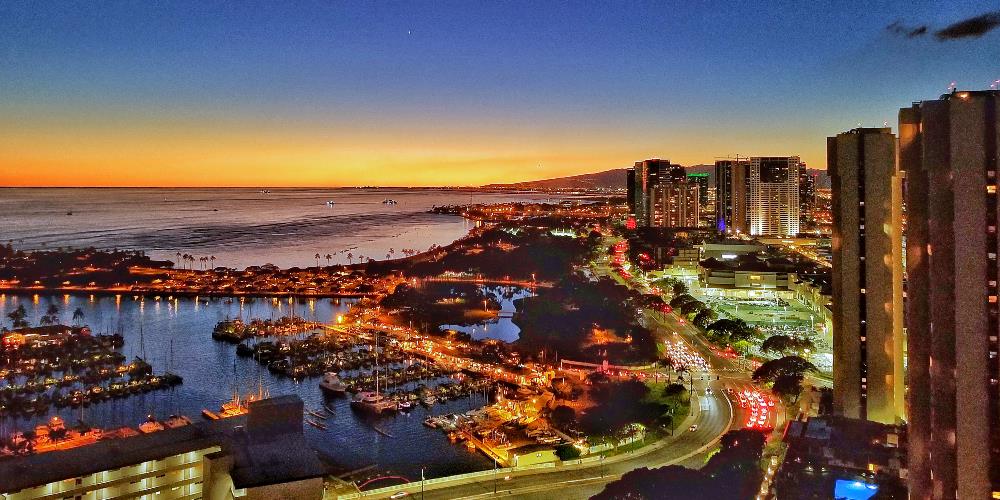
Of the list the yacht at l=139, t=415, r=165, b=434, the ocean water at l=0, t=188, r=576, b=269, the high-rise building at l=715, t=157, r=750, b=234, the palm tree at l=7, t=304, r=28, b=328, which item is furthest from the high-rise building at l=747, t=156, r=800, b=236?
the palm tree at l=7, t=304, r=28, b=328

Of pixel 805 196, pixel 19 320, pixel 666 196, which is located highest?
pixel 666 196

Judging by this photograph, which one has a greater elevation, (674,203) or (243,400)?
(674,203)

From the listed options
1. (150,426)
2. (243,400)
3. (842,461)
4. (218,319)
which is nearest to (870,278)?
(842,461)

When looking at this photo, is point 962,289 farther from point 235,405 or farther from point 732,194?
point 732,194

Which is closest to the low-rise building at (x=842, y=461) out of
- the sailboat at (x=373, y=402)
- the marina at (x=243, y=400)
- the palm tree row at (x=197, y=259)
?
the marina at (x=243, y=400)

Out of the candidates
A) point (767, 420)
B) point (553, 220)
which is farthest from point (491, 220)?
point (767, 420)

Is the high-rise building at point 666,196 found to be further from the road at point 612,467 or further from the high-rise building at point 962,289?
the high-rise building at point 962,289

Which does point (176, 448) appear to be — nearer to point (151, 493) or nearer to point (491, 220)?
point (151, 493)
